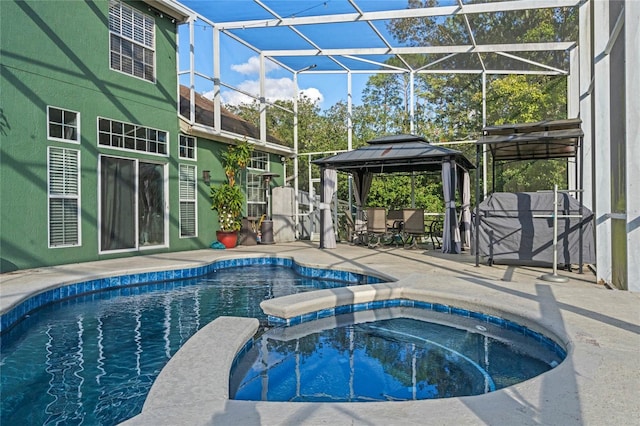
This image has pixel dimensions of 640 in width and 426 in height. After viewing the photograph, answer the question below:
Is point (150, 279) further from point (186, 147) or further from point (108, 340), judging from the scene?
point (186, 147)

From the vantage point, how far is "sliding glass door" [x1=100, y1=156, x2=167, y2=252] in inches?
314

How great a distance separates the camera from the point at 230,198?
10.6m

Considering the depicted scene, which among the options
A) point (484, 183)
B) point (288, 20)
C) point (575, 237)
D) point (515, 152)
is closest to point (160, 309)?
point (575, 237)

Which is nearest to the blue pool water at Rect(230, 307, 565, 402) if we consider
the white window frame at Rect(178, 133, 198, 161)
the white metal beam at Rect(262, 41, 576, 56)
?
the white window frame at Rect(178, 133, 198, 161)

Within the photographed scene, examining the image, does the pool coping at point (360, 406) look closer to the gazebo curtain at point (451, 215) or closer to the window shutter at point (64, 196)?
the window shutter at point (64, 196)

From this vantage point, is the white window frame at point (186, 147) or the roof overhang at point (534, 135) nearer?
the roof overhang at point (534, 135)

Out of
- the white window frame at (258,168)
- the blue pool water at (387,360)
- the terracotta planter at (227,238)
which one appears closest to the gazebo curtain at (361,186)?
the white window frame at (258,168)

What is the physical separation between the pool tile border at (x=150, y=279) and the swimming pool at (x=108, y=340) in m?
0.04

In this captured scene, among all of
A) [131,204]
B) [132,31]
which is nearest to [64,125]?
[131,204]

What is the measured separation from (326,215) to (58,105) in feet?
19.0

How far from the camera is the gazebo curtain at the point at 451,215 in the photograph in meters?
9.06

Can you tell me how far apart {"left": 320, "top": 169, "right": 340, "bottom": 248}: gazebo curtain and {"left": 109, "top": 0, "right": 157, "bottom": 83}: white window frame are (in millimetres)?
4473

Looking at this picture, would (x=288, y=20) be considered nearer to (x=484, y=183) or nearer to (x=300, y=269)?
(x=300, y=269)

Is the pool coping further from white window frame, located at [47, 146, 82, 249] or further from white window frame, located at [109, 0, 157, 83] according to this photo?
white window frame, located at [109, 0, 157, 83]
